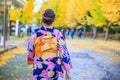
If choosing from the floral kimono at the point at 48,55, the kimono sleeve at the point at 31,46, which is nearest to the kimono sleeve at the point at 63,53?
the floral kimono at the point at 48,55

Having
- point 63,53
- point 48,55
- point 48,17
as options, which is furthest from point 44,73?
point 48,17

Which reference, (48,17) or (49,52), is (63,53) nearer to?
(49,52)

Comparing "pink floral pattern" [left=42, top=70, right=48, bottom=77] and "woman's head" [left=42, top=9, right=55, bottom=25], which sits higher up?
"woman's head" [left=42, top=9, right=55, bottom=25]

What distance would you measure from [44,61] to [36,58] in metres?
0.13

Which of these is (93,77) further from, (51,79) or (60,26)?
(60,26)

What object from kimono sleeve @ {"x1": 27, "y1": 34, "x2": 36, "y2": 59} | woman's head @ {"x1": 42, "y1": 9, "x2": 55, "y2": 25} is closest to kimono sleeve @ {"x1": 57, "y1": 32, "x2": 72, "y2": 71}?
woman's head @ {"x1": 42, "y1": 9, "x2": 55, "y2": 25}

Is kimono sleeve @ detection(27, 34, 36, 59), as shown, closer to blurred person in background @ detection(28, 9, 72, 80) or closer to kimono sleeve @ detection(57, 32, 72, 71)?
blurred person in background @ detection(28, 9, 72, 80)

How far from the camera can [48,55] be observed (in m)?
4.79

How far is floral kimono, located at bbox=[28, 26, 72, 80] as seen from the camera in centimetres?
479

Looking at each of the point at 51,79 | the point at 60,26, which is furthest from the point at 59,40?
the point at 60,26

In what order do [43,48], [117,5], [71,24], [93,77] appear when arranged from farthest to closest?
[71,24] → [117,5] → [93,77] → [43,48]

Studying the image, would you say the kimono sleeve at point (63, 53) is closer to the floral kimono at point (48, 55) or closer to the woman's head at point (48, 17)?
the floral kimono at point (48, 55)

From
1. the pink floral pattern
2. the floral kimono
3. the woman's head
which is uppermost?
the woman's head

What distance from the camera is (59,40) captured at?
15.8ft
